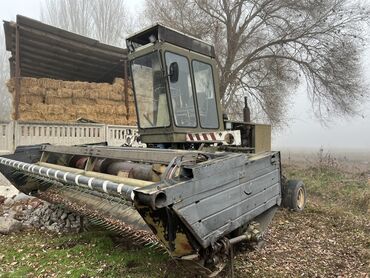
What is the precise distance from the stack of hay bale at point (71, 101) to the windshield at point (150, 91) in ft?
16.7

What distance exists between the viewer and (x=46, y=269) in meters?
3.60

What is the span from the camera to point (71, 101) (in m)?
10.2

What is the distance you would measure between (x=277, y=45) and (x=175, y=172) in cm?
1408

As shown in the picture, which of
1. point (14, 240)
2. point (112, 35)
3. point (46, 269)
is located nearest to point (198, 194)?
point (46, 269)

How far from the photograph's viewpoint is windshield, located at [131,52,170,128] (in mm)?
4906

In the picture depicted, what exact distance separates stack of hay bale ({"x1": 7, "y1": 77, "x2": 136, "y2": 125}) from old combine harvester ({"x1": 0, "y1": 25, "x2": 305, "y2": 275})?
4782 millimetres

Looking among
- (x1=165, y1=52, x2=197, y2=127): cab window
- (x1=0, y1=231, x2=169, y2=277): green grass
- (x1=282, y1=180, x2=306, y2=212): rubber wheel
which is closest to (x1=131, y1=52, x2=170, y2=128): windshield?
(x1=165, y1=52, x2=197, y2=127): cab window

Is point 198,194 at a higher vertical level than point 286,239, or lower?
higher

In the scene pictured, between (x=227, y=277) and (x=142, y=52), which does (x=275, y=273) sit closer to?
(x=227, y=277)

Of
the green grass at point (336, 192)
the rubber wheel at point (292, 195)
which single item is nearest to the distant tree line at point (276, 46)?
the green grass at point (336, 192)

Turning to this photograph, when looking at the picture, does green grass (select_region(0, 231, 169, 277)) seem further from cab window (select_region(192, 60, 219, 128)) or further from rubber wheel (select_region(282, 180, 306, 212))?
rubber wheel (select_region(282, 180, 306, 212))

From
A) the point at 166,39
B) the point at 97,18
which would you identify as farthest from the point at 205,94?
the point at 97,18

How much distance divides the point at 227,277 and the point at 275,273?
0.62 metres

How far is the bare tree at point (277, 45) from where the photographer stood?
1413 centimetres
